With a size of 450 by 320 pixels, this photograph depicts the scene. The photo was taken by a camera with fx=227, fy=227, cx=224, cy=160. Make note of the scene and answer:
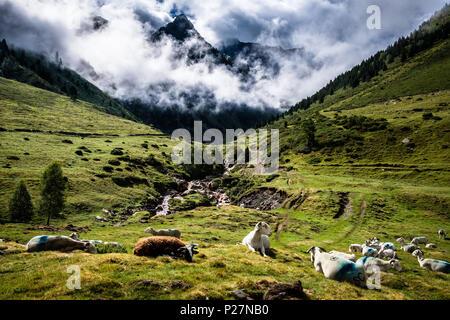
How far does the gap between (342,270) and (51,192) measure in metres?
49.6

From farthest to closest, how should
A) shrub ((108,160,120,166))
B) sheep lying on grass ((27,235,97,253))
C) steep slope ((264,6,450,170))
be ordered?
steep slope ((264,6,450,170)) < shrub ((108,160,120,166)) < sheep lying on grass ((27,235,97,253))

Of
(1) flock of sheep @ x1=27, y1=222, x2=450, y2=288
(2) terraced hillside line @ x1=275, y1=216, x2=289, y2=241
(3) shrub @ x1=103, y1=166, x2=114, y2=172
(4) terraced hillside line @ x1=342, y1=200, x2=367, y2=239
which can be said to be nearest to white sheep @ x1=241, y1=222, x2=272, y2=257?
(1) flock of sheep @ x1=27, y1=222, x2=450, y2=288

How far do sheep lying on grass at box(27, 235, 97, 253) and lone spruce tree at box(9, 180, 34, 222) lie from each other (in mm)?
35522

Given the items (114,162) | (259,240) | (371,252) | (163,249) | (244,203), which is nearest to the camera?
(163,249)

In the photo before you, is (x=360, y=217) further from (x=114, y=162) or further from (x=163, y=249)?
(x=114, y=162)

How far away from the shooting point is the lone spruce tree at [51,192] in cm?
4222

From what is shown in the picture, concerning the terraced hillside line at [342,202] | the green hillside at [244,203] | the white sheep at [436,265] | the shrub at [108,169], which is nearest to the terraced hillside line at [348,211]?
the terraced hillside line at [342,202]

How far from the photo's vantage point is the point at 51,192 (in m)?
42.8

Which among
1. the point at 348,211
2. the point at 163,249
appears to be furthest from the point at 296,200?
the point at 163,249

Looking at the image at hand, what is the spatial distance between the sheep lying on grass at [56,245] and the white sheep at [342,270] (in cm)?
1548

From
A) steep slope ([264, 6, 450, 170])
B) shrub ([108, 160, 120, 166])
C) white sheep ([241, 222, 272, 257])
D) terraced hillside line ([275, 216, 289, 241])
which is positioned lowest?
terraced hillside line ([275, 216, 289, 241])

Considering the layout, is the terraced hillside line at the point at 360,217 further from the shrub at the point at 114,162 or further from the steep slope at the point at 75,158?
the shrub at the point at 114,162

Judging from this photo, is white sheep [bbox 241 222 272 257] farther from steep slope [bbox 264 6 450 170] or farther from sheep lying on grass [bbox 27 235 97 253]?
steep slope [bbox 264 6 450 170]

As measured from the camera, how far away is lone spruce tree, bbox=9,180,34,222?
41500 mm
